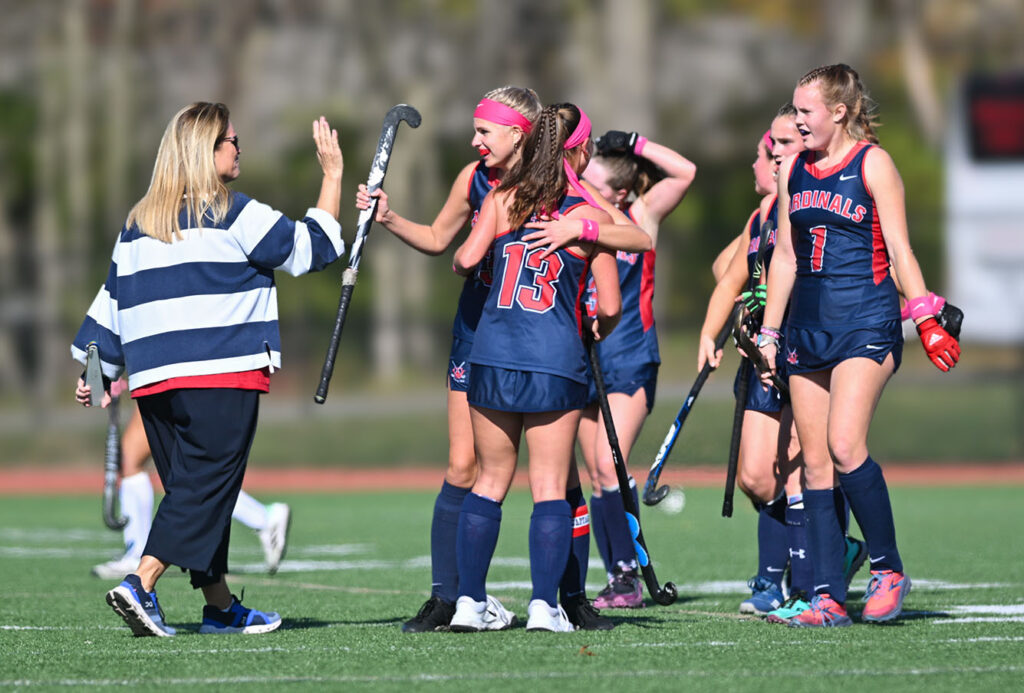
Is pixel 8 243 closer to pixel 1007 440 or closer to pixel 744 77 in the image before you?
pixel 744 77

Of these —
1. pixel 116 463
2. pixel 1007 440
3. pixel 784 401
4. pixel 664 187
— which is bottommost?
pixel 1007 440

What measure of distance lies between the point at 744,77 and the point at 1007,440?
58.3 ft

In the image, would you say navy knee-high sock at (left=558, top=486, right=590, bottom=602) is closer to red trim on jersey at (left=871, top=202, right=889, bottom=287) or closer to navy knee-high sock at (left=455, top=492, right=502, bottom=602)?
navy knee-high sock at (left=455, top=492, right=502, bottom=602)

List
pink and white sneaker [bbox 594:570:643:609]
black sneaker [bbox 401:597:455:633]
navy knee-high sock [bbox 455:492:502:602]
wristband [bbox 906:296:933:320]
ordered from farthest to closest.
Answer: pink and white sneaker [bbox 594:570:643:609]
black sneaker [bbox 401:597:455:633]
wristband [bbox 906:296:933:320]
navy knee-high sock [bbox 455:492:502:602]

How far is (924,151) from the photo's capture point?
32812mm

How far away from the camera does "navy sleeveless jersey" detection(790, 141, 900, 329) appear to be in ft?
20.3

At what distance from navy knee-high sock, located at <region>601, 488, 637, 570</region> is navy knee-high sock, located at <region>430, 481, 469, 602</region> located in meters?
1.12

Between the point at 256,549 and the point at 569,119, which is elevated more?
the point at 569,119

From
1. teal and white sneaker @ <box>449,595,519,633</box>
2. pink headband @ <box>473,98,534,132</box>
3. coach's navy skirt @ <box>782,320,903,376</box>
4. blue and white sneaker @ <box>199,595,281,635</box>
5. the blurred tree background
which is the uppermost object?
the blurred tree background

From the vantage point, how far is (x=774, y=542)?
23.1 feet

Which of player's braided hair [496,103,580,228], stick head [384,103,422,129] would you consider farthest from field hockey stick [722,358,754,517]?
stick head [384,103,422,129]

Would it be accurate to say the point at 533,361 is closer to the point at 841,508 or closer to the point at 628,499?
the point at 628,499

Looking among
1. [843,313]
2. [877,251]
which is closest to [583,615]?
[843,313]

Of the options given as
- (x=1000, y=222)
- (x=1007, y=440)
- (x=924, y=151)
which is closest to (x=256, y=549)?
(x=1007, y=440)
